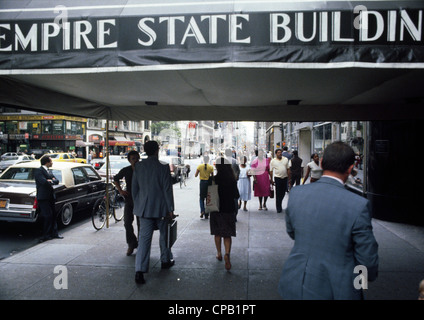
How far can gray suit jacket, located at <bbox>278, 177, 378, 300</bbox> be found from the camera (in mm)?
2172

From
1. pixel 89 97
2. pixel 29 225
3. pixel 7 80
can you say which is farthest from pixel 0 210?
pixel 7 80

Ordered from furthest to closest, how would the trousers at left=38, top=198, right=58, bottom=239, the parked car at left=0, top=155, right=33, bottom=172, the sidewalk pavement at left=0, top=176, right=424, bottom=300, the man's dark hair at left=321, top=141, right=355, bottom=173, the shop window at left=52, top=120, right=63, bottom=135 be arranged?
the shop window at left=52, top=120, right=63, bottom=135, the parked car at left=0, top=155, right=33, bottom=172, the trousers at left=38, top=198, right=58, bottom=239, the sidewalk pavement at left=0, top=176, right=424, bottom=300, the man's dark hair at left=321, top=141, right=355, bottom=173

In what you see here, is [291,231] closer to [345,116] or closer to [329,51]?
[329,51]

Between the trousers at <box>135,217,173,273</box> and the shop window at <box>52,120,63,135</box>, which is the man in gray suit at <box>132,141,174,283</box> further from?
the shop window at <box>52,120,63,135</box>

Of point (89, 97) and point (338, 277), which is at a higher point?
point (89, 97)

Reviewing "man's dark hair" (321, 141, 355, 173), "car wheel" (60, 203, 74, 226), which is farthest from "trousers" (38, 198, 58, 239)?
"man's dark hair" (321, 141, 355, 173)

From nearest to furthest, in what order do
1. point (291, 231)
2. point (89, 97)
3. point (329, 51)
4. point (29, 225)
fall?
point (291, 231) < point (329, 51) < point (89, 97) < point (29, 225)

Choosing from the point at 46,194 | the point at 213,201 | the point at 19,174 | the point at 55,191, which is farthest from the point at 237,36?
the point at 19,174

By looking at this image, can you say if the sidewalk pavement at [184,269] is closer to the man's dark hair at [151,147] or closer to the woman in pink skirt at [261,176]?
the man's dark hair at [151,147]

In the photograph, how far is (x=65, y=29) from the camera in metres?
3.52

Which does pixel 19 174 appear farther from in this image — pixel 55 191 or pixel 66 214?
pixel 66 214

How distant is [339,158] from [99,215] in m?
6.98
